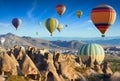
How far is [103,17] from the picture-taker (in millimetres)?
91312

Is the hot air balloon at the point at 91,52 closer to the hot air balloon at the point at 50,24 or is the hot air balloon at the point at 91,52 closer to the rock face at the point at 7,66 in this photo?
the hot air balloon at the point at 50,24

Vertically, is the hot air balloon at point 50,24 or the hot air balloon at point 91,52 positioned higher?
the hot air balloon at point 50,24

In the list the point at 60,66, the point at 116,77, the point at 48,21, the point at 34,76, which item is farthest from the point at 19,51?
the point at 48,21

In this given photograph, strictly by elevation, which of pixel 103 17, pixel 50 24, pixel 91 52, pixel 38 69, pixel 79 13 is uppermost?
pixel 79 13

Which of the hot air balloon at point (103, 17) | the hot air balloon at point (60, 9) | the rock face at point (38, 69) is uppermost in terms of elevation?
the hot air balloon at point (60, 9)

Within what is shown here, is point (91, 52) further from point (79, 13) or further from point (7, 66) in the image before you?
point (7, 66)

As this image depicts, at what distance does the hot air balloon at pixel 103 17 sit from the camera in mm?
91438

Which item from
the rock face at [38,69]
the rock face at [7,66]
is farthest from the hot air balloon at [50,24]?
the rock face at [7,66]

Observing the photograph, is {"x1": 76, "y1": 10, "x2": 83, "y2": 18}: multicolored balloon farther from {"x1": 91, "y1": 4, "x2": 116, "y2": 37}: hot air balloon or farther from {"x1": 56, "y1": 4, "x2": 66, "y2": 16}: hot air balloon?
{"x1": 91, "y1": 4, "x2": 116, "y2": 37}: hot air balloon

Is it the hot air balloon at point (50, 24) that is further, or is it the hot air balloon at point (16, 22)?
the hot air balloon at point (16, 22)

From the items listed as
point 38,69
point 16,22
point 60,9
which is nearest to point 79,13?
point 60,9

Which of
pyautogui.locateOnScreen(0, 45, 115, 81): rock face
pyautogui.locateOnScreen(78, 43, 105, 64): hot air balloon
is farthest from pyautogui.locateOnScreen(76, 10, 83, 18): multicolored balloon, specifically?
pyautogui.locateOnScreen(0, 45, 115, 81): rock face

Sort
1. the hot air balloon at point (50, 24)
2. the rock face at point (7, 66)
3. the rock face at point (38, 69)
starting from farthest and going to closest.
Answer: the hot air balloon at point (50, 24)
the rock face at point (38, 69)
the rock face at point (7, 66)

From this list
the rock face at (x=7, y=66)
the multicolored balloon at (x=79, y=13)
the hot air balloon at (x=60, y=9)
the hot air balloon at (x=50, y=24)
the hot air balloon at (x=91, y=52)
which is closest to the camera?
the rock face at (x=7, y=66)
